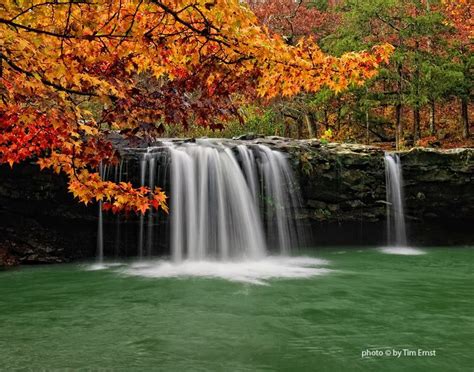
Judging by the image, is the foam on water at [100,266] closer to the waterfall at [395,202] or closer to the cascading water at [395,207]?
the cascading water at [395,207]

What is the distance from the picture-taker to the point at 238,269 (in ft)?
30.6

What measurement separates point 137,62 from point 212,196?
698cm

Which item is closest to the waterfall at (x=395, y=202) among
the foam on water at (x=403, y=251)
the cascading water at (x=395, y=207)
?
the cascading water at (x=395, y=207)

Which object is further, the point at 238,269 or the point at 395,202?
the point at 395,202

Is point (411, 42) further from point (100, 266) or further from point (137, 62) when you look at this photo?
point (137, 62)

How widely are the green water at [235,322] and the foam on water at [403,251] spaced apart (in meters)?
3.25

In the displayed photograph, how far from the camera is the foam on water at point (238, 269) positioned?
27.7ft

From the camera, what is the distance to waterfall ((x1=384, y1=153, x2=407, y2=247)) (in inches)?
502

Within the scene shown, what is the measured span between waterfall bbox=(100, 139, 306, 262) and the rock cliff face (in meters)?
0.62

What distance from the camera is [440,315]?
215 inches

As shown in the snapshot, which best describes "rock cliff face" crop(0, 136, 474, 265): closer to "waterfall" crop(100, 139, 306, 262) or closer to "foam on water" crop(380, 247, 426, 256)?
"waterfall" crop(100, 139, 306, 262)

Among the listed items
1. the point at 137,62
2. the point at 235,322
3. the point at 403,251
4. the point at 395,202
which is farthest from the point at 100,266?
the point at 395,202

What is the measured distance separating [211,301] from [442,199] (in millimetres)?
9449

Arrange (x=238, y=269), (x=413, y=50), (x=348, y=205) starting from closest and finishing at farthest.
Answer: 1. (x=238, y=269)
2. (x=348, y=205)
3. (x=413, y=50)
